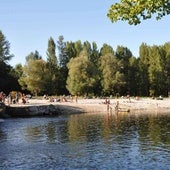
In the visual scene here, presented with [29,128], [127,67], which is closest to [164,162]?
[29,128]

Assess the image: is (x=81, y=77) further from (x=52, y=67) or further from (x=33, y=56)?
(x=33, y=56)

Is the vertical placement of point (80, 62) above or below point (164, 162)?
above

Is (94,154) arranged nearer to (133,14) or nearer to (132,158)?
(132,158)

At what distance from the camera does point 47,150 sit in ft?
125

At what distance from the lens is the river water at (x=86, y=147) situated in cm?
3102

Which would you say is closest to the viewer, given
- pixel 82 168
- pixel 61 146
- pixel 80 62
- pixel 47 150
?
pixel 82 168

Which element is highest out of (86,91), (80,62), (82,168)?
(80,62)

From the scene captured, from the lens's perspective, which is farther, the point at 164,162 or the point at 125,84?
the point at 125,84

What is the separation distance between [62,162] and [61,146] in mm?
8674

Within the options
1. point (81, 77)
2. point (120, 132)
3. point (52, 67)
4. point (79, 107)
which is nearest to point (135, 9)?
point (120, 132)

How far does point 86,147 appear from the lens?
39688 mm

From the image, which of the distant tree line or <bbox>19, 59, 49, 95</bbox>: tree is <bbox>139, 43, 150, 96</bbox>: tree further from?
<bbox>19, 59, 49, 95</bbox>: tree

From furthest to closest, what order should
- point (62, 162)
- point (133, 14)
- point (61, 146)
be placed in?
point (61, 146) → point (62, 162) → point (133, 14)

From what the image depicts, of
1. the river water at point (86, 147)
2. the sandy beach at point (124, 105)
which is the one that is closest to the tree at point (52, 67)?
the sandy beach at point (124, 105)
